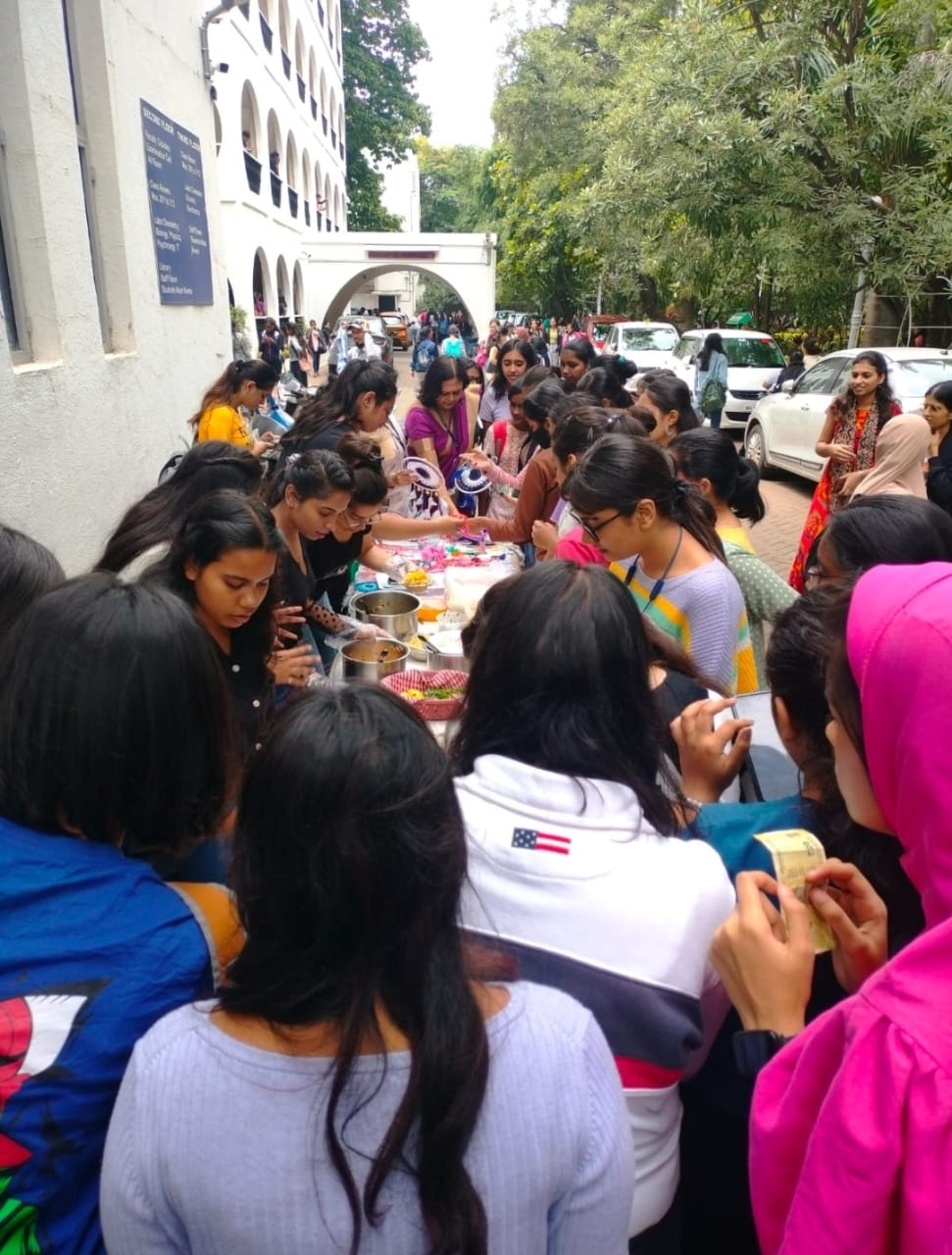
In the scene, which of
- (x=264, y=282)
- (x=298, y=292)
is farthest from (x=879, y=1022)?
(x=298, y=292)

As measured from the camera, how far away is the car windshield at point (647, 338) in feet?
55.6

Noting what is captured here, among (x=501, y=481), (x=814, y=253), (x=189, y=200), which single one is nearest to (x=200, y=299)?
(x=189, y=200)

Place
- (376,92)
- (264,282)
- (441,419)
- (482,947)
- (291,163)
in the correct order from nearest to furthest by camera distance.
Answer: (482,947), (441,419), (264,282), (291,163), (376,92)

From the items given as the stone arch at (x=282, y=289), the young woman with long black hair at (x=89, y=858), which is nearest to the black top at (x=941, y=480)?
the young woman with long black hair at (x=89, y=858)

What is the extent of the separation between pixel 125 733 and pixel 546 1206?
2.45 feet

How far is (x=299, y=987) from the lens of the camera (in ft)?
2.95

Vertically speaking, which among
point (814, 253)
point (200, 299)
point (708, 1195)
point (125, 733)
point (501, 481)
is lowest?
point (708, 1195)

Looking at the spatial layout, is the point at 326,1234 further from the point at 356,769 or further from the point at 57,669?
the point at 57,669

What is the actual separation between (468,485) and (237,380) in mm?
1659

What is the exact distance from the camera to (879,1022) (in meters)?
0.82

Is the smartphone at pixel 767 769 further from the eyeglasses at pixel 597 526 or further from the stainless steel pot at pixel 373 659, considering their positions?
the stainless steel pot at pixel 373 659

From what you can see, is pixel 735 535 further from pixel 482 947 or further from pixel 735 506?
pixel 482 947

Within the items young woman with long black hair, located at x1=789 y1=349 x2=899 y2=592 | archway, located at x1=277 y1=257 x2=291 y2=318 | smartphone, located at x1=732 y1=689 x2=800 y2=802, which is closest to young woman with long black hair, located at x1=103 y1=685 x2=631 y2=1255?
smartphone, located at x1=732 y1=689 x2=800 y2=802

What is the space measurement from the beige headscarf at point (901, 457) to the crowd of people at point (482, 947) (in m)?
3.06
